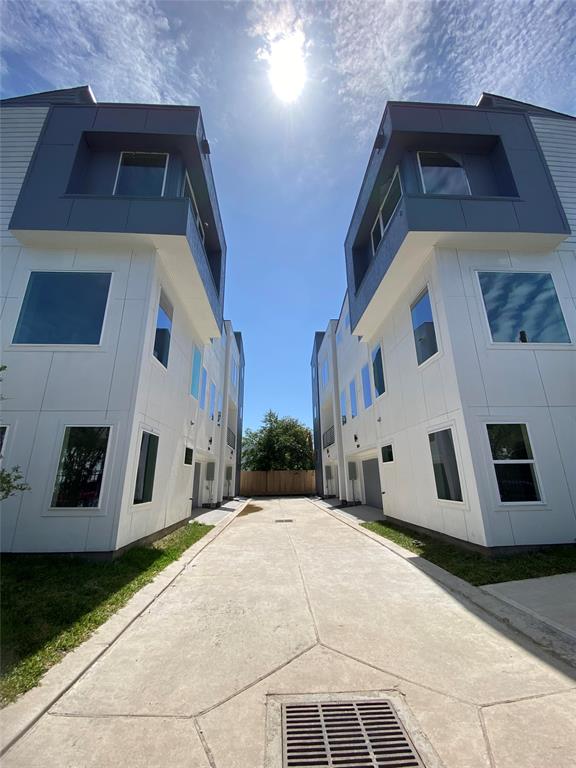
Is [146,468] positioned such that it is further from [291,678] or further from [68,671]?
[291,678]

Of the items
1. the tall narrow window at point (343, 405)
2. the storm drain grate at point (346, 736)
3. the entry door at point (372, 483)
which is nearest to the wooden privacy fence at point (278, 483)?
the tall narrow window at point (343, 405)

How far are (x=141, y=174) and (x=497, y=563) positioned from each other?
11.6m

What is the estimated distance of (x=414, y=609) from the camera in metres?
3.91

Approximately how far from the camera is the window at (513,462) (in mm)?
6082

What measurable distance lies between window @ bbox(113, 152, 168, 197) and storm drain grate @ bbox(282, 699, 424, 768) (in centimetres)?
982

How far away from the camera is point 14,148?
823 cm

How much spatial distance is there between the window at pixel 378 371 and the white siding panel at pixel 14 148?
1084 cm

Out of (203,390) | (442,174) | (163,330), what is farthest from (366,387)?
(163,330)

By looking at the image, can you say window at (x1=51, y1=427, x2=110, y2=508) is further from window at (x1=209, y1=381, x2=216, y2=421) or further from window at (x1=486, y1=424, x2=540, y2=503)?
window at (x1=209, y1=381, x2=216, y2=421)

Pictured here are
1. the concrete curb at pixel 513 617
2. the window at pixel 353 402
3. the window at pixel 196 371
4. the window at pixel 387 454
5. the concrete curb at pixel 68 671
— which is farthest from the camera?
the window at pixel 353 402

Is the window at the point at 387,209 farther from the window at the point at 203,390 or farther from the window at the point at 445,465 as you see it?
the window at the point at 203,390

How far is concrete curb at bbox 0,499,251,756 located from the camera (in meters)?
2.04

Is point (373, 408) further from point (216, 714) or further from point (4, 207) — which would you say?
point (4, 207)

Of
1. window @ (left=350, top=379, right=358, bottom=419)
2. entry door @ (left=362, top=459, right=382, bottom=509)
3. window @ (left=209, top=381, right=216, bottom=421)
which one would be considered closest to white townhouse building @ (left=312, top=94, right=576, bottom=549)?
entry door @ (left=362, top=459, right=382, bottom=509)
